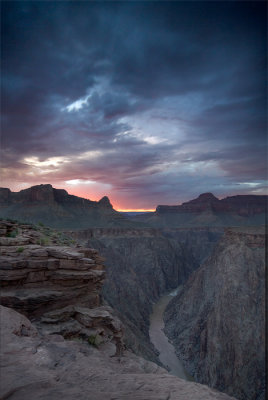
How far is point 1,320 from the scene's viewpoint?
23.3 feet

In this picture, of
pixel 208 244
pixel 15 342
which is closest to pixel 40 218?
pixel 208 244

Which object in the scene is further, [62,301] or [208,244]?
[208,244]

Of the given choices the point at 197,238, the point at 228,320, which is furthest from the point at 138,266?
the point at 197,238

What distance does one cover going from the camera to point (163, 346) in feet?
115

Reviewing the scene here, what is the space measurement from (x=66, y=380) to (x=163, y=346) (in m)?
35.5

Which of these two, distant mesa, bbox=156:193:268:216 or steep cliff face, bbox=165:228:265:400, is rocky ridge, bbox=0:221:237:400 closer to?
steep cliff face, bbox=165:228:265:400

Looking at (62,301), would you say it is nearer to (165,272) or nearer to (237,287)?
(237,287)

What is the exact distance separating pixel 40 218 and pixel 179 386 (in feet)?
247

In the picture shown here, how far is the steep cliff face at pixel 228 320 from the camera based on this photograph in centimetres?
2530

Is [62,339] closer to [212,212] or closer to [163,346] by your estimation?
[163,346]

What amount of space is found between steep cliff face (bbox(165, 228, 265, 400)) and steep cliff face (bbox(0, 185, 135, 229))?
44.8 meters

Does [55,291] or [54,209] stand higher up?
[54,209]

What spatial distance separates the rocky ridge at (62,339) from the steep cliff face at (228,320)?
2161 cm

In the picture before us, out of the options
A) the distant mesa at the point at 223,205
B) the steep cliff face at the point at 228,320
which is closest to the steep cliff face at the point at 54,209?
the steep cliff face at the point at 228,320
